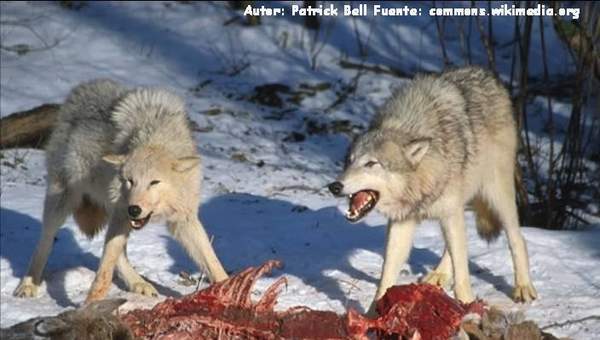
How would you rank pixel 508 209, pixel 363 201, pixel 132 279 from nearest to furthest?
pixel 363 201, pixel 132 279, pixel 508 209

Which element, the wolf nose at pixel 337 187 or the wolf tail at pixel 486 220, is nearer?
the wolf nose at pixel 337 187

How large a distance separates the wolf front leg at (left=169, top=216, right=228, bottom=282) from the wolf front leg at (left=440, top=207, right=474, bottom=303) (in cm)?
140

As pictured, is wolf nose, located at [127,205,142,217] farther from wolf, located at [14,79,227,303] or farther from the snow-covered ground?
the snow-covered ground

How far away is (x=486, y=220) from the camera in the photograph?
7.57 meters

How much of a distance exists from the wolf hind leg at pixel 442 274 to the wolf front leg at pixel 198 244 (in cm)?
144

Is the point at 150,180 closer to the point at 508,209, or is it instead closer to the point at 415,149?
the point at 415,149

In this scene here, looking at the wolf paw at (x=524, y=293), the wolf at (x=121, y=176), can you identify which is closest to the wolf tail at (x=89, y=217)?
the wolf at (x=121, y=176)

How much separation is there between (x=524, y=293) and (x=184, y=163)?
225cm

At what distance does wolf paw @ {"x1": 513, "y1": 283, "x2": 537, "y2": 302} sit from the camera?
22.6 feet

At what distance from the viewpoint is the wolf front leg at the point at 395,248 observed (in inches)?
265

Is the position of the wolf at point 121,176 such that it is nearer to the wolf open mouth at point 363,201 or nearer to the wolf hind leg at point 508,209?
the wolf open mouth at point 363,201

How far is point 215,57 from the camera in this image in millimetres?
15102

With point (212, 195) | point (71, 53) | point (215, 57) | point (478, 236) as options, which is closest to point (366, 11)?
point (215, 57)

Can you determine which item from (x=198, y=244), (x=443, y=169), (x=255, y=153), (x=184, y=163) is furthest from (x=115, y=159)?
(x=255, y=153)
